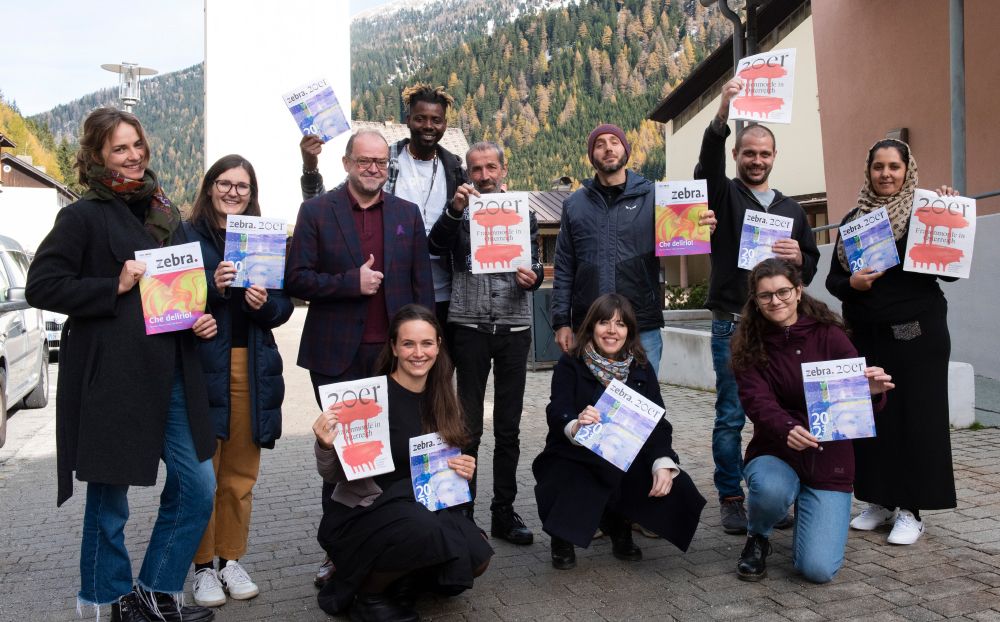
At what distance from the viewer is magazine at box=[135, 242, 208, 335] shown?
3.46 metres

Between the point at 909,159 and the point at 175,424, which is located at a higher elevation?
the point at 909,159

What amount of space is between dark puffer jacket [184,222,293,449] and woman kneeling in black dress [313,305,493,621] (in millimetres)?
434

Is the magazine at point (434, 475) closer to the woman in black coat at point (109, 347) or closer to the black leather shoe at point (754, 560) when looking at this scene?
the woman in black coat at point (109, 347)

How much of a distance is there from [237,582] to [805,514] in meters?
2.78

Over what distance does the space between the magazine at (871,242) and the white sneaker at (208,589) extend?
3.68 meters

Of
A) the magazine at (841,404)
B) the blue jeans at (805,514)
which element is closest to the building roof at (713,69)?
the magazine at (841,404)

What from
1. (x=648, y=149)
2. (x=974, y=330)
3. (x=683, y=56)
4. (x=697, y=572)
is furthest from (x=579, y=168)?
(x=697, y=572)

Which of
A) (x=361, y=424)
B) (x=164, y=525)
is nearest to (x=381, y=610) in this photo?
(x=361, y=424)

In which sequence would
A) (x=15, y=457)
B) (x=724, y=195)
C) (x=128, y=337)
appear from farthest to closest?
(x=15, y=457) < (x=724, y=195) < (x=128, y=337)

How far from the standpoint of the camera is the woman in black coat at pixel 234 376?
396 cm

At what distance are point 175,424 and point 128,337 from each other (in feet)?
1.45

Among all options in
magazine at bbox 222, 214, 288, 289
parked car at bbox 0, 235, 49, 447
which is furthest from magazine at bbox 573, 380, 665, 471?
parked car at bbox 0, 235, 49, 447

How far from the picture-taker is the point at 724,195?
4.98m

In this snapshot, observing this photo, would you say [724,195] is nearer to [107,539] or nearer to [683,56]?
[107,539]
